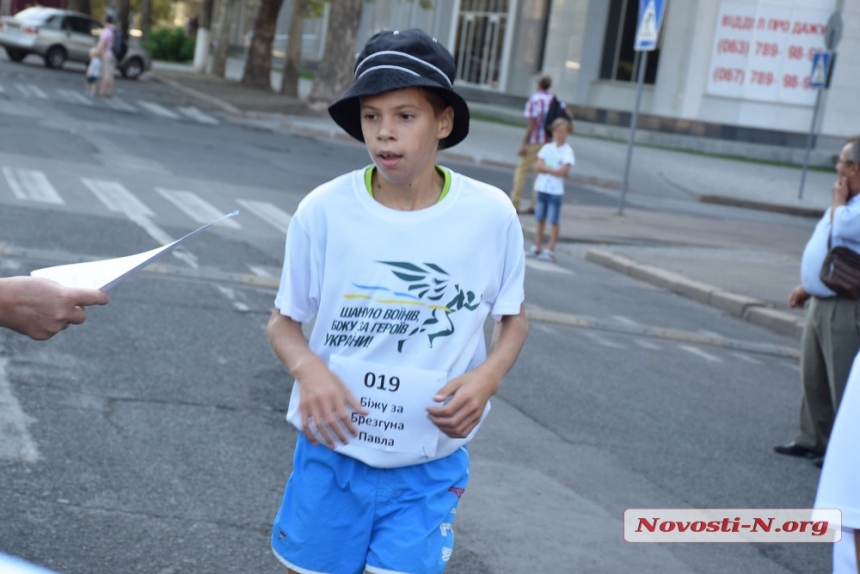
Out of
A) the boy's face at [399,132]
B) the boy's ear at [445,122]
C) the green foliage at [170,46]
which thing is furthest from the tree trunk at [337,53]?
the boy's face at [399,132]

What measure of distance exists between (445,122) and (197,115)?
28.1 metres

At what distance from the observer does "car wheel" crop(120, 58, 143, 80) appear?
1690 inches

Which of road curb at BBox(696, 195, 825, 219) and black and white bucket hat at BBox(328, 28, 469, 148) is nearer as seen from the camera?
Answer: black and white bucket hat at BBox(328, 28, 469, 148)

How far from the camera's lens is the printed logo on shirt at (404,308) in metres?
3.16

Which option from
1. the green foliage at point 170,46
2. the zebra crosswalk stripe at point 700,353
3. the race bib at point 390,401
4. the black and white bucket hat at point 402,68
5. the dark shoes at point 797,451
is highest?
the black and white bucket hat at point 402,68

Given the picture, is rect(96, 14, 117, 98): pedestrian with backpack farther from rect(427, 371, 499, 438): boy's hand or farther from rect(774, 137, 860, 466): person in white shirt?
Answer: rect(427, 371, 499, 438): boy's hand

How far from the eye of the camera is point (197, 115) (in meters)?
30.6

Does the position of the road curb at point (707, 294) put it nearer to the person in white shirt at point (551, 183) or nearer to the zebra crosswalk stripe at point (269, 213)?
the person in white shirt at point (551, 183)

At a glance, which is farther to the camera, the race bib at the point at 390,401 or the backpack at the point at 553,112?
the backpack at the point at 553,112

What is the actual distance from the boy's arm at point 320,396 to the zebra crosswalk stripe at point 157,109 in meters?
25.9

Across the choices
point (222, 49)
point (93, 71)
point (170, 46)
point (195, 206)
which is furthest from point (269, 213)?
point (170, 46)

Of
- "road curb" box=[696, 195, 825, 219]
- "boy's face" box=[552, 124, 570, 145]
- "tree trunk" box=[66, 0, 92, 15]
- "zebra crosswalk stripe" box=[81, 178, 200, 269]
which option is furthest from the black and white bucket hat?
"tree trunk" box=[66, 0, 92, 15]

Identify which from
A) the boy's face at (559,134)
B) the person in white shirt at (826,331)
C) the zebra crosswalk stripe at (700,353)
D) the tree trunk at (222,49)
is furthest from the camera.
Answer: the tree trunk at (222,49)

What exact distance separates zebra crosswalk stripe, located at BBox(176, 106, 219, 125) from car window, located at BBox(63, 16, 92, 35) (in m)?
11.4
